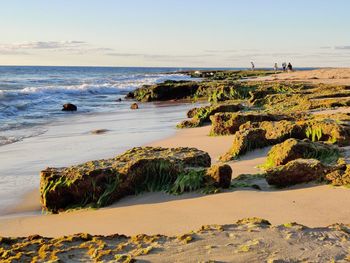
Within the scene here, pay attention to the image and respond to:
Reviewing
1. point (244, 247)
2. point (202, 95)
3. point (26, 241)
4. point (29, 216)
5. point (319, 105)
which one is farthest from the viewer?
point (202, 95)

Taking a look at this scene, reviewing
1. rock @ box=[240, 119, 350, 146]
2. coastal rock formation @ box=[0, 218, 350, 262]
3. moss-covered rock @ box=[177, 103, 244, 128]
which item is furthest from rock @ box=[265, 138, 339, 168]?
moss-covered rock @ box=[177, 103, 244, 128]

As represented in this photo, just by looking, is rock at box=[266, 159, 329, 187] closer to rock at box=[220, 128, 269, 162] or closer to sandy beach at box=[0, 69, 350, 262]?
sandy beach at box=[0, 69, 350, 262]

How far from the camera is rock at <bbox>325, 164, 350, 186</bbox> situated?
451cm

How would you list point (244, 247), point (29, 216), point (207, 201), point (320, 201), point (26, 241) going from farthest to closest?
point (29, 216) → point (207, 201) → point (320, 201) → point (26, 241) → point (244, 247)

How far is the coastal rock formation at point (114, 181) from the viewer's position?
192 inches

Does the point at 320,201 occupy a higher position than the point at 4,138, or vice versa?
the point at 320,201

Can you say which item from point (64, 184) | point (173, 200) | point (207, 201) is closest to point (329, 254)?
point (207, 201)

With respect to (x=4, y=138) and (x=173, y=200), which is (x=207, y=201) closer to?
(x=173, y=200)

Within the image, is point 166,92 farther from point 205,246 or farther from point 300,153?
point 205,246

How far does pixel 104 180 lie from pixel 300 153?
223 centimetres

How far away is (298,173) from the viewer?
4.73 meters

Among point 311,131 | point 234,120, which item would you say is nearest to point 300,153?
point 311,131

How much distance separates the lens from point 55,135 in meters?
11.9

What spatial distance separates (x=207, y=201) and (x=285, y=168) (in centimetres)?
90
